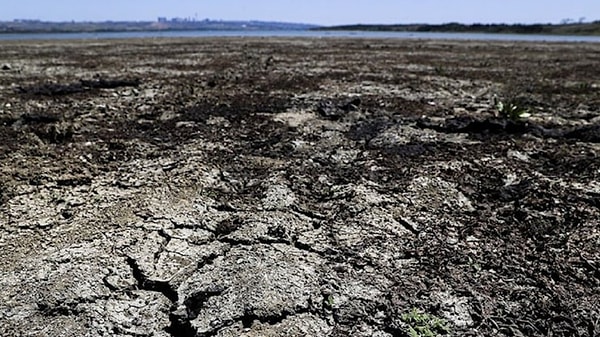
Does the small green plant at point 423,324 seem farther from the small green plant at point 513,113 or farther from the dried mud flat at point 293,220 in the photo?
the small green plant at point 513,113

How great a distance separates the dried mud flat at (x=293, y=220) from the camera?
282cm

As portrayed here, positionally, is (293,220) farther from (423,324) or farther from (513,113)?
(513,113)

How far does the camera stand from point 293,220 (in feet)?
12.8

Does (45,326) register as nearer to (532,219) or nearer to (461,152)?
(532,219)

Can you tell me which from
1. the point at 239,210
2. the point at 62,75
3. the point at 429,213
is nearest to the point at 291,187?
the point at 239,210

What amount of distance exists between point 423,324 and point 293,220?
1.47 m

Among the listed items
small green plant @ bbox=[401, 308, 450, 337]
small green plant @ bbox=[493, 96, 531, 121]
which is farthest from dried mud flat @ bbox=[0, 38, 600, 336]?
small green plant @ bbox=[493, 96, 531, 121]

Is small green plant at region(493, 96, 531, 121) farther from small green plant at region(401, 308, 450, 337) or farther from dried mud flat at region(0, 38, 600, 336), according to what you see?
small green plant at region(401, 308, 450, 337)

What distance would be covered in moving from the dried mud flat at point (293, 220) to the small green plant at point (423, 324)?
0.17 ft

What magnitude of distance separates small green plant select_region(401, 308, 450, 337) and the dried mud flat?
5 centimetres

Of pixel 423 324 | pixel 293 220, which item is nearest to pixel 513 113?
pixel 293 220

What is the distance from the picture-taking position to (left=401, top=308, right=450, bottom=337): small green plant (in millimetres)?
2650

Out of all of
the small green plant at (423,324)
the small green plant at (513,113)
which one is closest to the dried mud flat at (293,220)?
the small green plant at (423,324)

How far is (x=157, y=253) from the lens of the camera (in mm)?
3402
